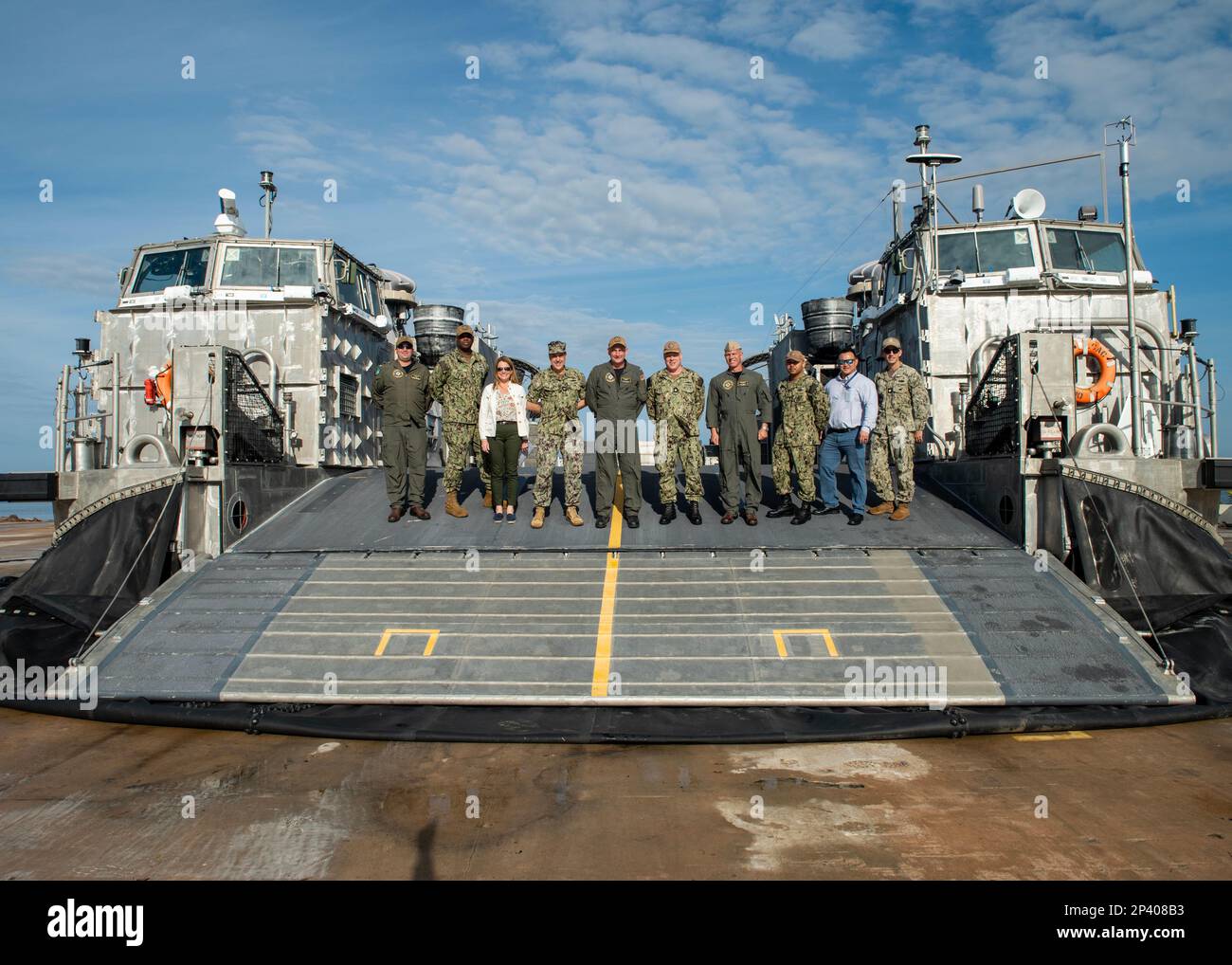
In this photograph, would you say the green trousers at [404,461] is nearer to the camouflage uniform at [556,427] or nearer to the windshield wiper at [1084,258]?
the camouflage uniform at [556,427]

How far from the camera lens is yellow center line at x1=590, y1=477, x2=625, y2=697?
21.2ft

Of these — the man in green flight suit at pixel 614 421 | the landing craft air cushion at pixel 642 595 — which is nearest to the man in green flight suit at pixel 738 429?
the landing craft air cushion at pixel 642 595

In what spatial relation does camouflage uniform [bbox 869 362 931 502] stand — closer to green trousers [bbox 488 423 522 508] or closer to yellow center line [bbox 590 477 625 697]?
yellow center line [bbox 590 477 625 697]

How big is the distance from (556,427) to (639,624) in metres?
2.90

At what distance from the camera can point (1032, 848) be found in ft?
13.3

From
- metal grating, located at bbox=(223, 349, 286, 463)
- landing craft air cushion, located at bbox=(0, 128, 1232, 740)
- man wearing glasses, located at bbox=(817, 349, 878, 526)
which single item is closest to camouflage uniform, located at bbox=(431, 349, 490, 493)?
landing craft air cushion, located at bbox=(0, 128, 1232, 740)

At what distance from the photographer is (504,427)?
9234mm

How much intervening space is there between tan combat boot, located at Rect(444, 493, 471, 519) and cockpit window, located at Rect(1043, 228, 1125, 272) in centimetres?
966

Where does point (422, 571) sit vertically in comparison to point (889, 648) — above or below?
above

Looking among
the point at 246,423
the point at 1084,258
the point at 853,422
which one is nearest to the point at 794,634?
the point at 853,422

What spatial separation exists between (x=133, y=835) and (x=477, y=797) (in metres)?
1.68

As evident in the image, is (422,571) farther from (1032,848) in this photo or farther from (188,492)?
(1032,848)
